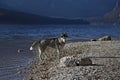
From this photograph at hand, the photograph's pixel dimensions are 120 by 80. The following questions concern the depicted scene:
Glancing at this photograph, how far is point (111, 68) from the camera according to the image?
58.2ft

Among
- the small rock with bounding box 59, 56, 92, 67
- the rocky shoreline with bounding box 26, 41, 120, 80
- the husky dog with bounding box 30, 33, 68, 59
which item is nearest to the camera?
the rocky shoreline with bounding box 26, 41, 120, 80

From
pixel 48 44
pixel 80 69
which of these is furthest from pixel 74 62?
pixel 48 44

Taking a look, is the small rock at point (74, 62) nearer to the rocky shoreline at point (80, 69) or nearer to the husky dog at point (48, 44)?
the rocky shoreline at point (80, 69)

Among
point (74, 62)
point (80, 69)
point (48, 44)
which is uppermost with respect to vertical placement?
point (48, 44)

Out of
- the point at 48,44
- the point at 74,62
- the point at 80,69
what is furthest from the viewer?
the point at 48,44

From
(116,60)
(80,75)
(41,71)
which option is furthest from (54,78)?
(116,60)

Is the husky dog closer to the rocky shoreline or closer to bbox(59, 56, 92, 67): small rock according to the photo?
the rocky shoreline

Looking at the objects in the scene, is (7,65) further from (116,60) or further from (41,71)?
(116,60)

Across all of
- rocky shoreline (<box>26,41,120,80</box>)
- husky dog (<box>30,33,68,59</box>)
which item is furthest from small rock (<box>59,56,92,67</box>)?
husky dog (<box>30,33,68,59</box>)

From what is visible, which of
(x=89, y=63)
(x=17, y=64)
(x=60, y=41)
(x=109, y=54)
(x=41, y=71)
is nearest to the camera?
(x=89, y=63)

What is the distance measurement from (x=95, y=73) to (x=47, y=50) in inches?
342

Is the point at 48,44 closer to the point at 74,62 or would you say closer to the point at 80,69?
the point at 74,62

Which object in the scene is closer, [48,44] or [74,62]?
[74,62]

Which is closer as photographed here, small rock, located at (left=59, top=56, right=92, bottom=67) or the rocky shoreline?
the rocky shoreline
